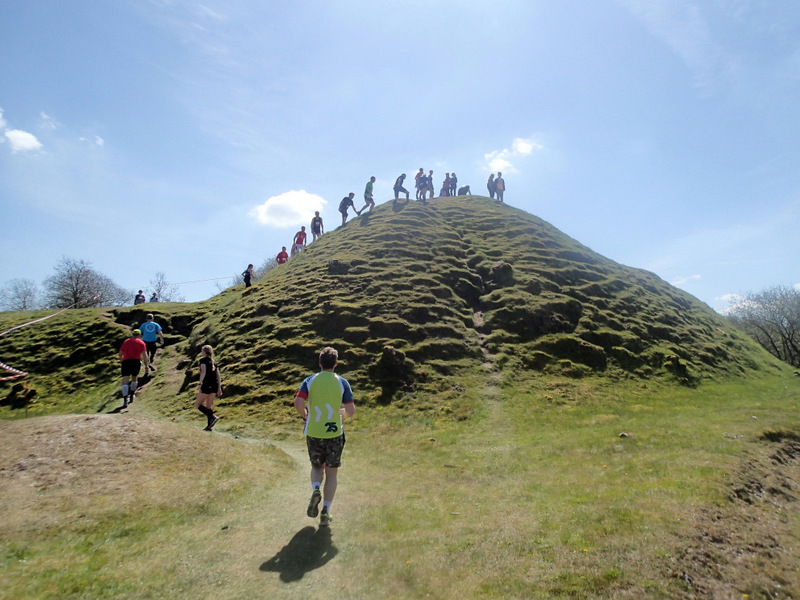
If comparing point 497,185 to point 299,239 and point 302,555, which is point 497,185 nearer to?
point 299,239

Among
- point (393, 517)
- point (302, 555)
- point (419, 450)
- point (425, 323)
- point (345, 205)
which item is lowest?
point (419, 450)

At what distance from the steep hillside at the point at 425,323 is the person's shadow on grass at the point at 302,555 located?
38.2 ft

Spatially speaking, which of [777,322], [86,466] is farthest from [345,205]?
[777,322]

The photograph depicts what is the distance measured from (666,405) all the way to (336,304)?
1742 cm

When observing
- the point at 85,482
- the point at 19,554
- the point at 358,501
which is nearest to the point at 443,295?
the point at 358,501

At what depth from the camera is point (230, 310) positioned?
1148 inches

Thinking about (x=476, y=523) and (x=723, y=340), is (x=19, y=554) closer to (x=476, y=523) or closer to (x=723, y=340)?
(x=476, y=523)

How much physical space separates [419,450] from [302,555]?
8113mm

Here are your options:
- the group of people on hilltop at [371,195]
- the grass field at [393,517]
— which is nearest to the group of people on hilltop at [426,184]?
the group of people on hilltop at [371,195]

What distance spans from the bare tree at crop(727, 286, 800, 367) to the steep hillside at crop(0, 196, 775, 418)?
118ft

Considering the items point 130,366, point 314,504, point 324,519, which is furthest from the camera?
point 130,366

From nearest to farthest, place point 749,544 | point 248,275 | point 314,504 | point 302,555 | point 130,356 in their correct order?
point 749,544 → point 302,555 → point 314,504 → point 130,356 → point 248,275

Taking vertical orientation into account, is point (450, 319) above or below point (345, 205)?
below

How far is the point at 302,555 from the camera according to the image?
20.9ft
